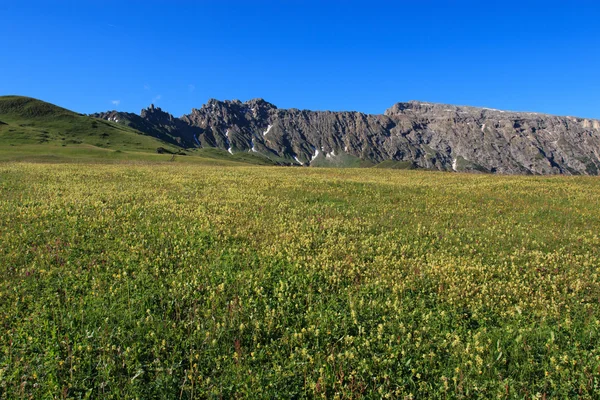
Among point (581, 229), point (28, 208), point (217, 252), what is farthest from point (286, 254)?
point (581, 229)

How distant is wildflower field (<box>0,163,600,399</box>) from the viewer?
5859 mm

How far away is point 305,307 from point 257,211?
32.8ft

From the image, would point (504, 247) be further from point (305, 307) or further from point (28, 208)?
point (28, 208)

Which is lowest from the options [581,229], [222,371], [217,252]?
[222,371]

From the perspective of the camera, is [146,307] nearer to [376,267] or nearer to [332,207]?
[376,267]

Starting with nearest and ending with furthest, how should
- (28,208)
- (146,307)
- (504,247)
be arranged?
(146,307)
(504,247)
(28,208)

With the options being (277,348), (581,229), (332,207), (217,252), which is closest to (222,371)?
(277,348)

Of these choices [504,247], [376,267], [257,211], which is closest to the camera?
[376,267]

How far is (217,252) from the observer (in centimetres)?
1127

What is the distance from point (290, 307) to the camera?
823 centimetres

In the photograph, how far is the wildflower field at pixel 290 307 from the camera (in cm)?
586

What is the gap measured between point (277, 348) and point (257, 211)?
11.4 metres

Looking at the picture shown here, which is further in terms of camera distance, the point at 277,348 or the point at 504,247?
the point at 504,247

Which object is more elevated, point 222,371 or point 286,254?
point 286,254
